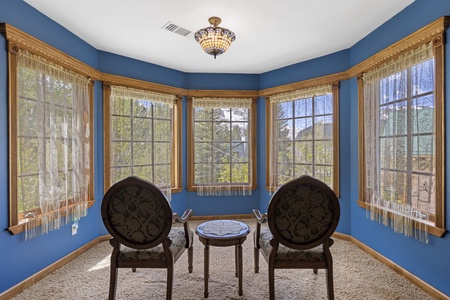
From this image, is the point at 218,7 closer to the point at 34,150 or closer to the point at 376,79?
the point at 376,79

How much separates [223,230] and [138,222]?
785 mm

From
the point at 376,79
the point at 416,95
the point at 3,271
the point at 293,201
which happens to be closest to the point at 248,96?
the point at 376,79

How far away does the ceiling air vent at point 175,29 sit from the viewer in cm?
281

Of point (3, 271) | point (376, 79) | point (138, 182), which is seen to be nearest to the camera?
point (138, 182)

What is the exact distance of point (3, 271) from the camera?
2.13 meters

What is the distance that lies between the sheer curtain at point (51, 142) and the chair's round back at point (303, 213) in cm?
221

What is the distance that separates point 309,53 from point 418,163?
2068mm

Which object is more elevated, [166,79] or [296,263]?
[166,79]

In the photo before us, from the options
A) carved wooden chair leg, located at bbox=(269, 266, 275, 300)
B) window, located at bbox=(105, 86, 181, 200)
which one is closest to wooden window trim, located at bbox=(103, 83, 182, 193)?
window, located at bbox=(105, 86, 181, 200)

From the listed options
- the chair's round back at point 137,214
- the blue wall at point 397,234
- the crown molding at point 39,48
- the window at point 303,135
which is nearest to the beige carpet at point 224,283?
the blue wall at point 397,234

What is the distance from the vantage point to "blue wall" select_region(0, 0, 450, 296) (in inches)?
85.6

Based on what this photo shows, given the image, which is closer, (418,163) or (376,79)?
(418,163)

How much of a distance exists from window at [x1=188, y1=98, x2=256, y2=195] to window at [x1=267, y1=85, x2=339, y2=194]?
391 mm

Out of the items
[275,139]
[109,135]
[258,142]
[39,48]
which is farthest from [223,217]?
[39,48]
